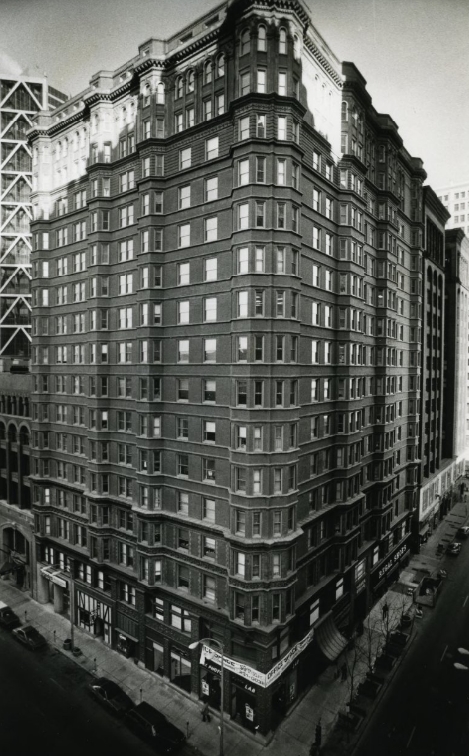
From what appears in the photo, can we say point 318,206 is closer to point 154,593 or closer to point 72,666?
→ point 154,593

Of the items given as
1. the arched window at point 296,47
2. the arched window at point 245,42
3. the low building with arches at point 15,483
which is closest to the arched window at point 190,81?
the arched window at point 245,42

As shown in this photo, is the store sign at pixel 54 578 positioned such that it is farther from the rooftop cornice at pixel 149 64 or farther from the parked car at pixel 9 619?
the rooftop cornice at pixel 149 64

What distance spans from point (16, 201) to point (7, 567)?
2277 inches

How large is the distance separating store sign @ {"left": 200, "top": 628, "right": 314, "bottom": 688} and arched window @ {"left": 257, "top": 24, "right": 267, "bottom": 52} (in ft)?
145

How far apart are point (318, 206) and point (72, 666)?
46.2 m

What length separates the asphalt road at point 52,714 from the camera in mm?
31672

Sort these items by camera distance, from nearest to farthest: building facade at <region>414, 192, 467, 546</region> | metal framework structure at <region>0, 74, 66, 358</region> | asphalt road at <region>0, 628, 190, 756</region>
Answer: asphalt road at <region>0, 628, 190, 756</region>
building facade at <region>414, 192, 467, 546</region>
metal framework structure at <region>0, 74, 66, 358</region>

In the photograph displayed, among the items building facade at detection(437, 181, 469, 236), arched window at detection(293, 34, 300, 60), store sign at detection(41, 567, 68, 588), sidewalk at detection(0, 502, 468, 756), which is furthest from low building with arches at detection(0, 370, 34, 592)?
building facade at detection(437, 181, 469, 236)

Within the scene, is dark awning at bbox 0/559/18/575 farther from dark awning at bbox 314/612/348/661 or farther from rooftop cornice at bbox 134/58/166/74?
rooftop cornice at bbox 134/58/166/74

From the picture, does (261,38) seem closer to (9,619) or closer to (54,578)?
(54,578)

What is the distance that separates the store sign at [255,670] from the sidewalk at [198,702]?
3996mm

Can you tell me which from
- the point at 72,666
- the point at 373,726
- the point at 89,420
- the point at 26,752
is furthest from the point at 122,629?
the point at 373,726

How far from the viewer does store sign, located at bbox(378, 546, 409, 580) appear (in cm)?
5353

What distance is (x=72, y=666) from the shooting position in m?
41.0
